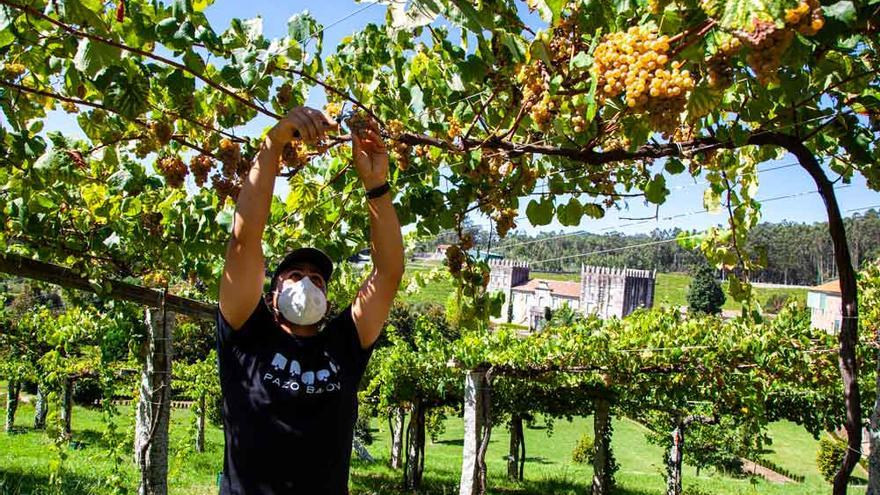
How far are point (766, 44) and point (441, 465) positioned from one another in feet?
46.5

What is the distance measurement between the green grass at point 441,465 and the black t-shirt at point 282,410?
3.94 meters

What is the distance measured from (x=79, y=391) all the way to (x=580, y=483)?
54.3ft

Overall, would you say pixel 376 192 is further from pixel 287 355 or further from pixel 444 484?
pixel 444 484

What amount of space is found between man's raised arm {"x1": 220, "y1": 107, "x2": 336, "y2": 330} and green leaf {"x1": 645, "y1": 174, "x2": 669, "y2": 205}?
1429 mm

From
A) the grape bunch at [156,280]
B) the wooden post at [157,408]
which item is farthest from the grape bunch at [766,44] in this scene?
the grape bunch at [156,280]

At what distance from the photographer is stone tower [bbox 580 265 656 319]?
86.7 meters

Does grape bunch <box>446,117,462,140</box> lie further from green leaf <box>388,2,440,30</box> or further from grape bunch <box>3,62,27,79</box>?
grape bunch <box>3,62,27,79</box>

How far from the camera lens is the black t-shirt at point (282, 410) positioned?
149cm

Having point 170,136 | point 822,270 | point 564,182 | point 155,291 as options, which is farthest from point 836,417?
point 822,270

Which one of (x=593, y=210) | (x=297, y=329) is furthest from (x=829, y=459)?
(x=297, y=329)

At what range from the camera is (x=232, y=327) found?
1.56 m

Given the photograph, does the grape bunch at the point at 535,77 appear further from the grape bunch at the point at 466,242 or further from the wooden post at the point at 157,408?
the wooden post at the point at 157,408

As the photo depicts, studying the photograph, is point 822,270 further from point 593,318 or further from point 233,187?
point 233,187

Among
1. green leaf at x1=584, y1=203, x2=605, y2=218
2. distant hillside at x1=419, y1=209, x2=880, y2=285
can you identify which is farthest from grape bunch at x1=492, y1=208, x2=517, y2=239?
distant hillside at x1=419, y1=209, x2=880, y2=285
